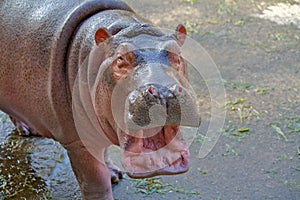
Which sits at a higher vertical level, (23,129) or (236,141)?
(23,129)

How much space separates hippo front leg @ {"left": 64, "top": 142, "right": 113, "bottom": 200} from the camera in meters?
2.54

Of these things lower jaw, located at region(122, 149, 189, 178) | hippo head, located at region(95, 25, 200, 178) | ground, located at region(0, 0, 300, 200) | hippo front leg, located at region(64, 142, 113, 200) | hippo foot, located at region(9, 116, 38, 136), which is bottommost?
ground, located at region(0, 0, 300, 200)

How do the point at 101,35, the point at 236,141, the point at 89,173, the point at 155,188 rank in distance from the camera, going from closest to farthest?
the point at 101,35, the point at 89,173, the point at 155,188, the point at 236,141

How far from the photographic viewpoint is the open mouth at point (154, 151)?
2.01 meters

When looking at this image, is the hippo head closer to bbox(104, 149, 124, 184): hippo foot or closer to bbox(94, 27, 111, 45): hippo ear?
bbox(94, 27, 111, 45): hippo ear

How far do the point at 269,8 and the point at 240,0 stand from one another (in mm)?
313

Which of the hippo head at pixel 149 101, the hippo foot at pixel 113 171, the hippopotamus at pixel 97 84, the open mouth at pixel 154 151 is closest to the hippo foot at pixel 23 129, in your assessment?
the hippopotamus at pixel 97 84

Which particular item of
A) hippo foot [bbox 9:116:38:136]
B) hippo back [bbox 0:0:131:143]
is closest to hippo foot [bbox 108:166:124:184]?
hippo back [bbox 0:0:131:143]

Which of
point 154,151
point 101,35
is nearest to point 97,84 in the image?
point 101,35

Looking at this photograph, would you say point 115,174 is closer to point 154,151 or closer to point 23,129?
point 23,129

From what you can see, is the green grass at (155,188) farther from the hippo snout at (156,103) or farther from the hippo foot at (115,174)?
the hippo snout at (156,103)

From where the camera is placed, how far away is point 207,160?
123 inches

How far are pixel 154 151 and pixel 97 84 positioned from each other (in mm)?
377

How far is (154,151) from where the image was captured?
202cm
